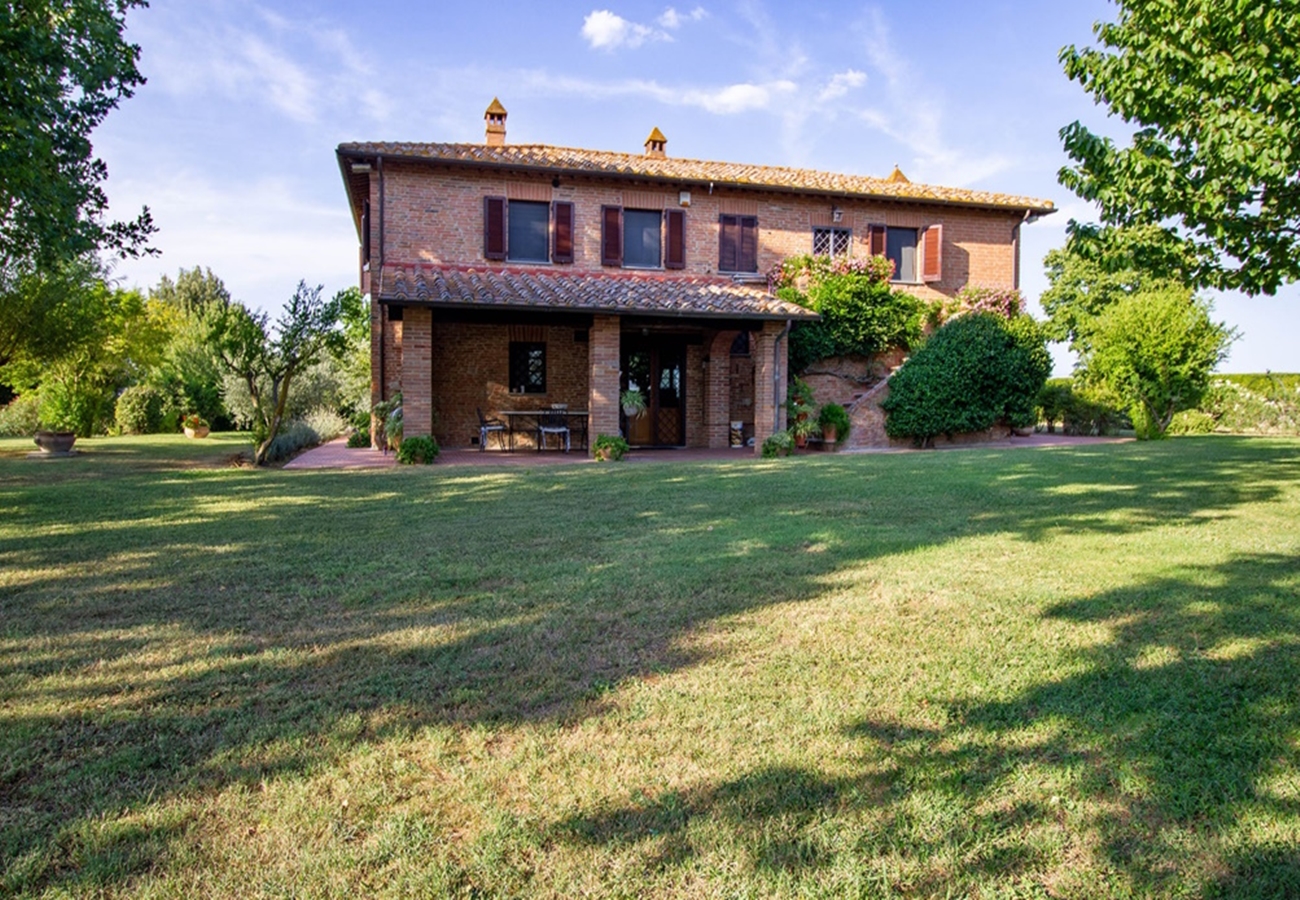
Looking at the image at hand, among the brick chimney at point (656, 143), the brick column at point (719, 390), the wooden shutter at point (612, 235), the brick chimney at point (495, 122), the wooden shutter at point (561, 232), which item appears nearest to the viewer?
the wooden shutter at point (561, 232)

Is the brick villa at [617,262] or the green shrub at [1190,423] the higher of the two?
the brick villa at [617,262]

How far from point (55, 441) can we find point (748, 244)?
14.6 meters

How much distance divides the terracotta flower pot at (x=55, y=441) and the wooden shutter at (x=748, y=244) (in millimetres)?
14033

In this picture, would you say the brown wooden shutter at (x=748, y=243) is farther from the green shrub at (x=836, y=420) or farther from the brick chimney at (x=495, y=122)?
the brick chimney at (x=495, y=122)

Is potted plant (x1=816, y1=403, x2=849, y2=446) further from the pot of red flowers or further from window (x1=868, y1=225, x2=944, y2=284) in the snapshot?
the pot of red flowers

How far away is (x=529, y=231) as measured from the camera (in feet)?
54.3

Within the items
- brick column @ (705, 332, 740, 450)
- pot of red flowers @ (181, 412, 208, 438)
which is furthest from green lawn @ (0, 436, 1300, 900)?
pot of red flowers @ (181, 412, 208, 438)

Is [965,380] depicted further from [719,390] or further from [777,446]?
[719,390]

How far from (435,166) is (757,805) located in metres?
15.8

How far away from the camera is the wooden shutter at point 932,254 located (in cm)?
1814

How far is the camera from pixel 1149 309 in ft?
58.0

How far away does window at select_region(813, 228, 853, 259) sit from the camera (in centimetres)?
1803

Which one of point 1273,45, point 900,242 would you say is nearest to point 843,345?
point 900,242

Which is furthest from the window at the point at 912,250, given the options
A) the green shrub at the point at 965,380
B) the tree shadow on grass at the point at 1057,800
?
the tree shadow on grass at the point at 1057,800
